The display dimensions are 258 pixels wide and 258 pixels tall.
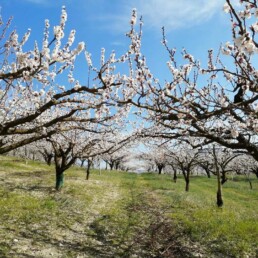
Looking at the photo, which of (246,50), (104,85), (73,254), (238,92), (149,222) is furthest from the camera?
(149,222)

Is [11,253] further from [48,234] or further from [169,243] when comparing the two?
[169,243]

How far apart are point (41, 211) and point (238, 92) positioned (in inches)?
471

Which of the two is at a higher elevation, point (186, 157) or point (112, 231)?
point (186, 157)

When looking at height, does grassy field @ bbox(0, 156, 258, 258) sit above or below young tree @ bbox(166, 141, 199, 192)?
below

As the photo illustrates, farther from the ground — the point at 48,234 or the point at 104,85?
the point at 104,85

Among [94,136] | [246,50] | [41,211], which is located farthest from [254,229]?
[94,136]

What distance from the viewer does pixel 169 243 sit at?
13.4 meters

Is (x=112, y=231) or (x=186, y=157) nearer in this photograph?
(x=112, y=231)

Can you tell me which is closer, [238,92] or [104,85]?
[104,85]

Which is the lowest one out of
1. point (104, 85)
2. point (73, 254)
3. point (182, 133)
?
point (73, 254)

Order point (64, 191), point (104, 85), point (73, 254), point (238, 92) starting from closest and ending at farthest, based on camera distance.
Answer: point (104, 85), point (238, 92), point (73, 254), point (64, 191)

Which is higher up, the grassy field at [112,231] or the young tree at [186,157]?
the young tree at [186,157]

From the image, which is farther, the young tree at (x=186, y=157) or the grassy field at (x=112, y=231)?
the young tree at (x=186, y=157)

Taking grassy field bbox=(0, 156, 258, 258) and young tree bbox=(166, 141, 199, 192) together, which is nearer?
grassy field bbox=(0, 156, 258, 258)
